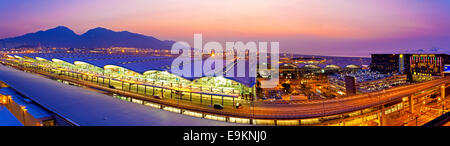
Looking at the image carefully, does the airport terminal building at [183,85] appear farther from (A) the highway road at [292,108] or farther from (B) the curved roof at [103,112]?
(B) the curved roof at [103,112]

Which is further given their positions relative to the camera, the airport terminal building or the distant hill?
the distant hill

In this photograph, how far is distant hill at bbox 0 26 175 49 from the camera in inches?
3565

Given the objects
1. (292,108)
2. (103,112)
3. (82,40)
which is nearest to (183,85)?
(103,112)

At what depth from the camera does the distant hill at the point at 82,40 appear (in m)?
90.6

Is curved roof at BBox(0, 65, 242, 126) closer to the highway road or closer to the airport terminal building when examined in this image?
the highway road

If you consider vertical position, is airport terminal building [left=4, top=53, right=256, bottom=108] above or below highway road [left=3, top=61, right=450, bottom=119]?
above

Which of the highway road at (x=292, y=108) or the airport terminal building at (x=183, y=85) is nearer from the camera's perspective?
the highway road at (x=292, y=108)

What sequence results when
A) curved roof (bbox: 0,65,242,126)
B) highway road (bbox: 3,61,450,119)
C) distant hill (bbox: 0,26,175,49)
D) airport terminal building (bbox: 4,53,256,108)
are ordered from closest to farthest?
1. curved roof (bbox: 0,65,242,126)
2. highway road (bbox: 3,61,450,119)
3. airport terminal building (bbox: 4,53,256,108)
4. distant hill (bbox: 0,26,175,49)

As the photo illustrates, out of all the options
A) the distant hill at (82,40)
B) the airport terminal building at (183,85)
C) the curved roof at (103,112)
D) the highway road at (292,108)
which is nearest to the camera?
the curved roof at (103,112)

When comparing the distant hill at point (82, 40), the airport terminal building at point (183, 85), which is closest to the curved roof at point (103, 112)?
the airport terminal building at point (183, 85)

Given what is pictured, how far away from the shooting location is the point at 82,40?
104 meters

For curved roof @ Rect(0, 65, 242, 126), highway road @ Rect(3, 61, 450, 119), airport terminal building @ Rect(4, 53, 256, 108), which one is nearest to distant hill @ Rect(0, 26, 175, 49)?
airport terminal building @ Rect(4, 53, 256, 108)

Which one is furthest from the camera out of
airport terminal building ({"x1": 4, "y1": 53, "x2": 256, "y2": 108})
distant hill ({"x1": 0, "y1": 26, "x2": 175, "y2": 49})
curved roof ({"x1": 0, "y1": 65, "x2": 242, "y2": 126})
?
distant hill ({"x1": 0, "y1": 26, "x2": 175, "y2": 49})
